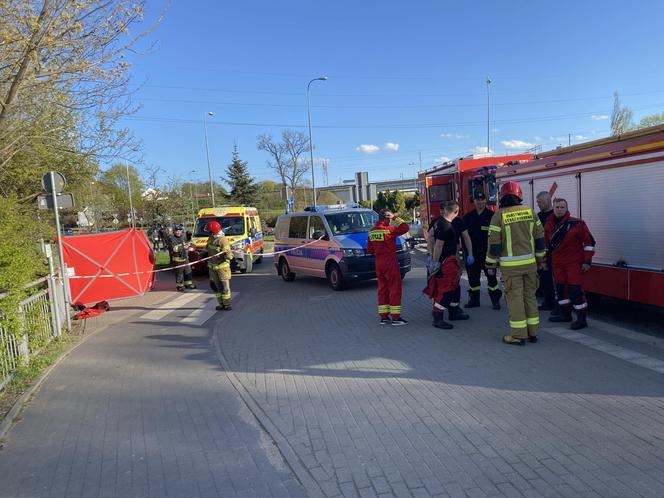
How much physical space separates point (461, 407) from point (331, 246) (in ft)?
24.8

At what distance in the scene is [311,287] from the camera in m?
12.6

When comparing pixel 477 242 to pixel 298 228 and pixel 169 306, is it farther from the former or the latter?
pixel 169 306

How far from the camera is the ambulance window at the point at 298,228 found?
42.9 feet

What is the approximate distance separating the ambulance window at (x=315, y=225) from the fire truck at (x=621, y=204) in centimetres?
575

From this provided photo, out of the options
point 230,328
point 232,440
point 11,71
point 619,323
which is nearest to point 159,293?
point 230,328

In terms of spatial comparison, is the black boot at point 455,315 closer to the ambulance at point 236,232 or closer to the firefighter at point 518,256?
the firefighter at point 518,256

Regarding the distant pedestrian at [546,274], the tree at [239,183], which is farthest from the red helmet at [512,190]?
the tree at [239,183]

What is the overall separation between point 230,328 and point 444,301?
3.64 meters

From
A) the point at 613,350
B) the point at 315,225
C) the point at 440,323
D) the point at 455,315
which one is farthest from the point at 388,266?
the point at 315,225

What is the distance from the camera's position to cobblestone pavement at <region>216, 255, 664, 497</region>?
3.23 meters

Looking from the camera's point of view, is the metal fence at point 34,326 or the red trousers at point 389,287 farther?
the red trousers at point 389,287

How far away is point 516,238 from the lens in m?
6.11

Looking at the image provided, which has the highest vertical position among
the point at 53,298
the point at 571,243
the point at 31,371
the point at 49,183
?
the point at 49,183

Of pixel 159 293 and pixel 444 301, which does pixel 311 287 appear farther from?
pixel 444 301
